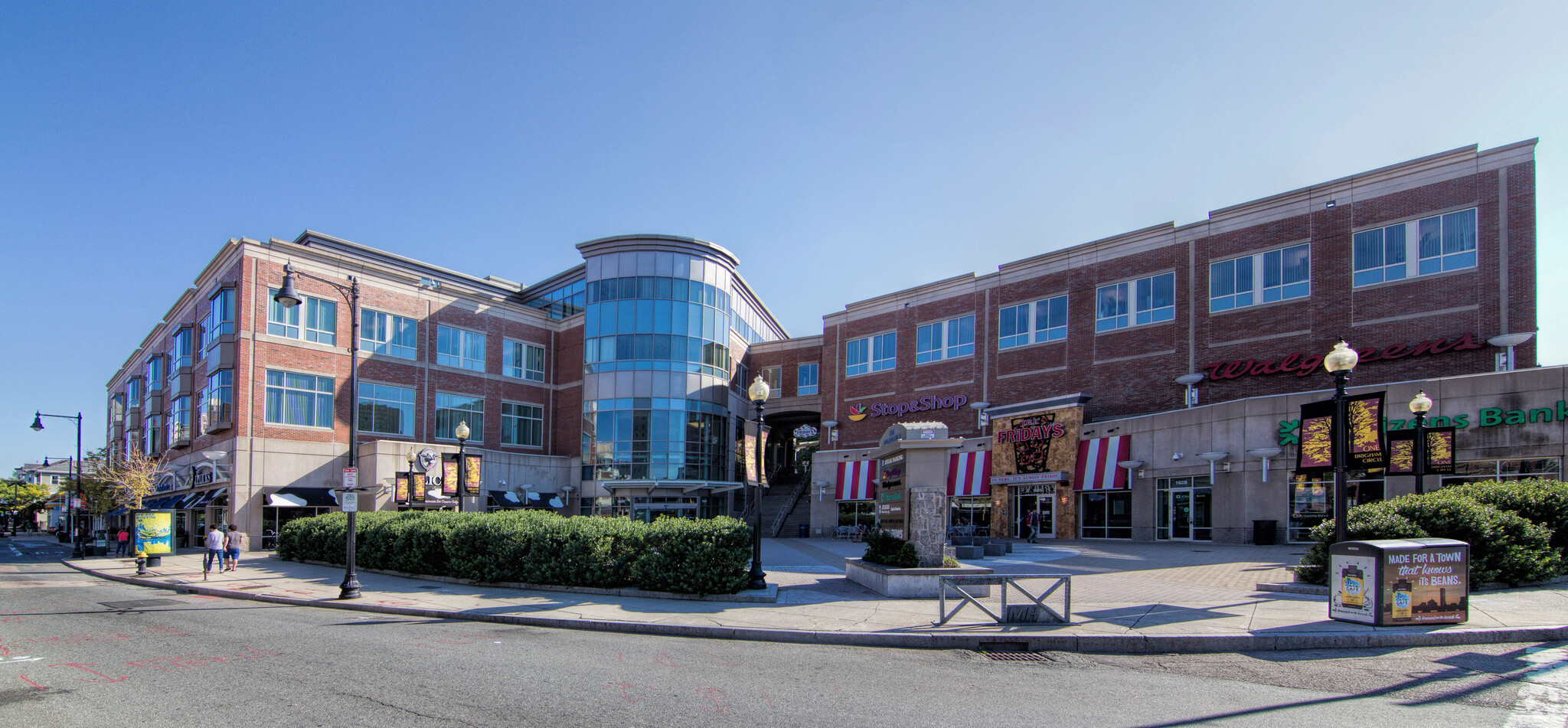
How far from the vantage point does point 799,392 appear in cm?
5050

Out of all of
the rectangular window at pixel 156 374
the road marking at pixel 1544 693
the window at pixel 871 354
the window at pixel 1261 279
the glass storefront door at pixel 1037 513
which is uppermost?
the window at pixel 1261 279

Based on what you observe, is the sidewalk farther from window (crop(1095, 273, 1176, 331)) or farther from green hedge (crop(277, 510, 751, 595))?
window (crop(1095, 273, 1176, 331))

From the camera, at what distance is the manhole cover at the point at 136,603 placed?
53.7 feet

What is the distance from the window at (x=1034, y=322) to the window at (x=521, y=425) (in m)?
26.8

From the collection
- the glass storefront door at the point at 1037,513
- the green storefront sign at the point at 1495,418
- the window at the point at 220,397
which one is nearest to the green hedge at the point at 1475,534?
the green storefront sign at the point at 1495,418

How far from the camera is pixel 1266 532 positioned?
26406 mm

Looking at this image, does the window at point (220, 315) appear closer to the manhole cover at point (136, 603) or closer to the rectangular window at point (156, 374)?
the rectangular window at point (156, 374)

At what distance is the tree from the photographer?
3494cm

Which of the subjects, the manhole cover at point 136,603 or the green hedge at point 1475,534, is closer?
the green hedge at point 1475,534

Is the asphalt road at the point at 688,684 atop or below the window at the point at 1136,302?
below

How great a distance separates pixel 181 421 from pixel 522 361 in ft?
56.2

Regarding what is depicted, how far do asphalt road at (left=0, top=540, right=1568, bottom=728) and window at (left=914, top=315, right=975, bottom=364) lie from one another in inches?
1154

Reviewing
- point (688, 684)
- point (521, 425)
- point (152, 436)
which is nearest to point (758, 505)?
point (688, 684)

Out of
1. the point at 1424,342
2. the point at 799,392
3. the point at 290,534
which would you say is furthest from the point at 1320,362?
the point at 290,534
